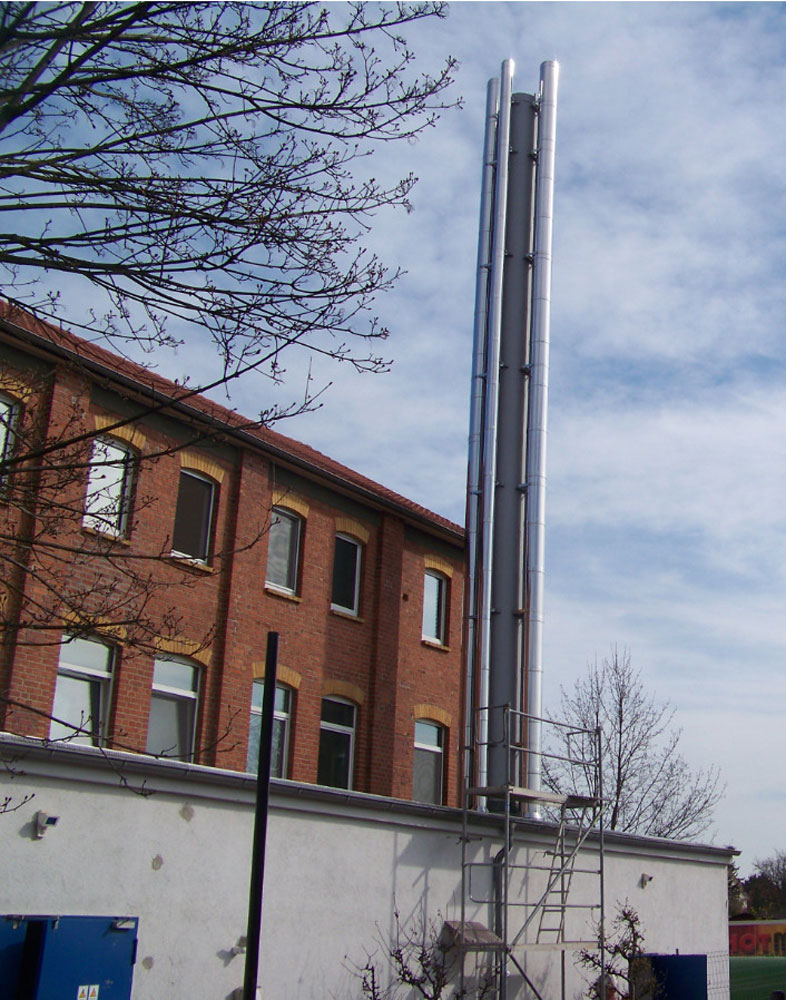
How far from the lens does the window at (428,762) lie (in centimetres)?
2416

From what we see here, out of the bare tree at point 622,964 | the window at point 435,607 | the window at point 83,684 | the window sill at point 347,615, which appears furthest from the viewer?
the window at point 435,607

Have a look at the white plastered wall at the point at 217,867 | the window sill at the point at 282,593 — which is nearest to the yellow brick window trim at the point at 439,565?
the window sill at the point at 282,593

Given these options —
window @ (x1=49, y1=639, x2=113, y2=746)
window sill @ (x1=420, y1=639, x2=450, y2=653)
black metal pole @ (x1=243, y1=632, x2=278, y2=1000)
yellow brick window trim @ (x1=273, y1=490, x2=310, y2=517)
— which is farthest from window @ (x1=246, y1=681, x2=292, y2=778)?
black metal pole @ (x1=243, y1=632, x2=278, y2=1000)

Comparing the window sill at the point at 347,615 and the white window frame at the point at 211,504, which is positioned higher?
the white window frame at the point at 211,504

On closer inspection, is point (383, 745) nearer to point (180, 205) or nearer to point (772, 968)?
point (772, 968)

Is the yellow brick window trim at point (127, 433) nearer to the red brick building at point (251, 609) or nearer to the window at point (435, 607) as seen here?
the red brick building at point (251, 609)

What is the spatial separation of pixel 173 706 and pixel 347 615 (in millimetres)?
4727

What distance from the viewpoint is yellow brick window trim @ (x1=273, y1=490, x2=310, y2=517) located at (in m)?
21.6

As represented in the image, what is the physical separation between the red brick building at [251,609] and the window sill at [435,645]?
0.06 metres

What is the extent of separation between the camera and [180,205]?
310 inches

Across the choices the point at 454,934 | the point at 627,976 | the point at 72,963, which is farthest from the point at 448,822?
the point at 72,963

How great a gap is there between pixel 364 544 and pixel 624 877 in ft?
27.0

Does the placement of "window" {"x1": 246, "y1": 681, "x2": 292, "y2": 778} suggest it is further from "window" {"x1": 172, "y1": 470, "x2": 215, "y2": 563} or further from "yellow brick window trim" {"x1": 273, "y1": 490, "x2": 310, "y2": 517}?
"yellow brick window trim" {"x1": 273, "y1": 490, "x2": 310, "y2": 517}

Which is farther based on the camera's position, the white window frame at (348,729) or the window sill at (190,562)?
the white window frame at (348,729)
